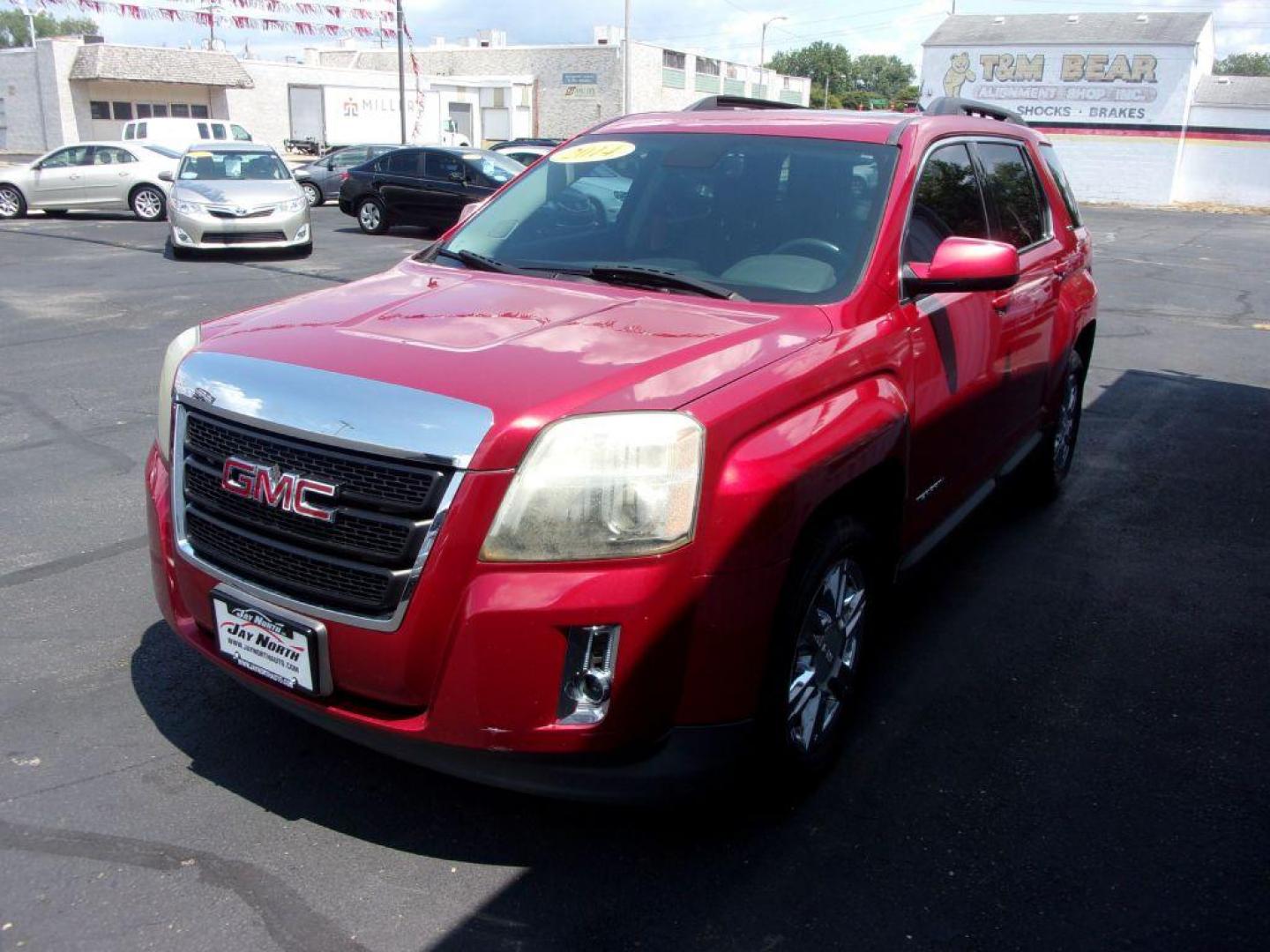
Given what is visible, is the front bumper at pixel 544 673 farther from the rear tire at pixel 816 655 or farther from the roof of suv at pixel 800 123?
the roof of suv at pixel 800 123

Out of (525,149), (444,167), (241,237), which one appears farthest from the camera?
(525,149)

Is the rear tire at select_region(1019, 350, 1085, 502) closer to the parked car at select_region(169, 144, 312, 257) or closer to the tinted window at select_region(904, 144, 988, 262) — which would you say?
the tinted window at select_region(904, 144, 988, 262)

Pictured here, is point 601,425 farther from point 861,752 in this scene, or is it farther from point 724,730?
point 861,752

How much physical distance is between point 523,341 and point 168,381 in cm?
105

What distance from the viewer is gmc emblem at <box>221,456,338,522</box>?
271cm

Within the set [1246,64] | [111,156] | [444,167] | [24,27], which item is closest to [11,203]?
[111,156]

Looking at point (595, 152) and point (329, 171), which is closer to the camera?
point (595, 152)

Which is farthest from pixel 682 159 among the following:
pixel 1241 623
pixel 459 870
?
pixel 1241 623

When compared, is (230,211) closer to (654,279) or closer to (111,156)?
(111,156)

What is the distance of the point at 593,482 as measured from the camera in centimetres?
261

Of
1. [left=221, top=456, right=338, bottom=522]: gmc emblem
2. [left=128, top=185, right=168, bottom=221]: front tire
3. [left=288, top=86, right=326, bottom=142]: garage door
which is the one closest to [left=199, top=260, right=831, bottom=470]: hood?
[left=221, top=456, right=338, bottom=522]: gmc emblem

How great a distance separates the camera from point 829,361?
316 cm

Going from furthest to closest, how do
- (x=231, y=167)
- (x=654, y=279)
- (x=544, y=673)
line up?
(x=231, y=167), (x=654, y=279), (x=544, y=673)

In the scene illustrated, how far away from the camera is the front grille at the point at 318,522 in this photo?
8.56 feet
